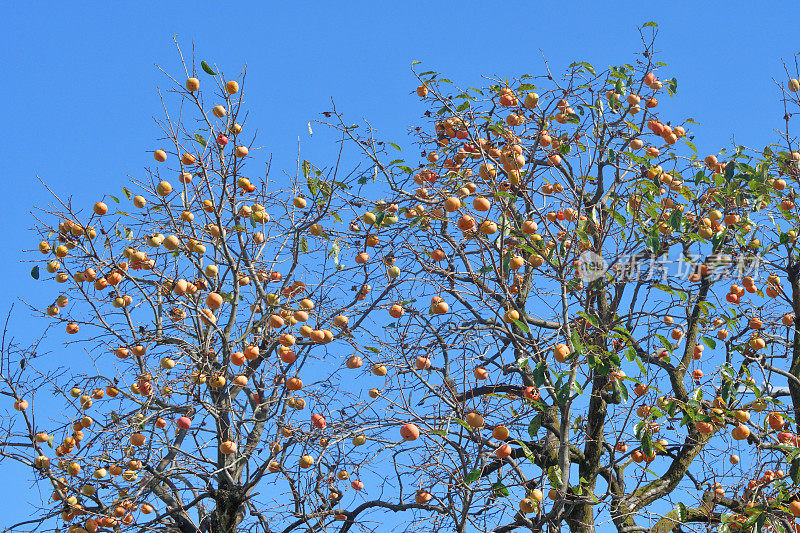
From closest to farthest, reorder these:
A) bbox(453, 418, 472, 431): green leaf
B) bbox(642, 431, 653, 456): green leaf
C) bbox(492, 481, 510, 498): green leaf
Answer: bbox(453, 418, 472, 431): green leaf < bbox(492, 481, 510, 498): green leaf < bbox(642, 431, 653, 456): green leaf

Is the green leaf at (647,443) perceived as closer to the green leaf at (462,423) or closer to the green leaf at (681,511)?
the green leaf at (681,511)

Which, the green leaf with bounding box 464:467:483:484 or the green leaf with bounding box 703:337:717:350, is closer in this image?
the green leaf with bounding box 464:467:483:484

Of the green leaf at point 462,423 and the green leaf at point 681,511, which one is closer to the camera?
the green leaf at point 462,423

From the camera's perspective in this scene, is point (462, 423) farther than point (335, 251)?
No

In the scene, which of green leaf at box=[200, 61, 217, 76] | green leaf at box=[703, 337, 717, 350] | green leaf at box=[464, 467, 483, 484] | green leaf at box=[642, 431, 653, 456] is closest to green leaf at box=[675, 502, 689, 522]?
green leaf at box=[642, 431, 653, 456]

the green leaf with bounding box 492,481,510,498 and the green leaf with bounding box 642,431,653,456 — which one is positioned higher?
the green leaf with bounding box 642,431,653,456

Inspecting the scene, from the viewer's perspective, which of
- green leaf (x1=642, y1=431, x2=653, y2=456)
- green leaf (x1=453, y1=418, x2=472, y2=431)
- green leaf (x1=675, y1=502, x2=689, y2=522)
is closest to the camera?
green leaf (x1=453, y1=418, x2=472, y2=431)

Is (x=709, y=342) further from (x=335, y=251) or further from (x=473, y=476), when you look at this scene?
(x=335, y=251)

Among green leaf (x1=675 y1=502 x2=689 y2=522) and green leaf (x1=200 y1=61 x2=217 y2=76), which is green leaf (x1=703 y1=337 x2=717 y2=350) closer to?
green leaf (x1=675 y1=502 x2=689 y2=522)

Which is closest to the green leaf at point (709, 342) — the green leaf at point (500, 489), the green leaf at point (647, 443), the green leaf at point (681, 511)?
the green leaf at point (647, 443)

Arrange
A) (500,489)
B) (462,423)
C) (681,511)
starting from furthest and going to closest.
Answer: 1. (681,511)
2. (500,489)
3. (462,423)

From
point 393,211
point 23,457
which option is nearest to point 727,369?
point 393,211


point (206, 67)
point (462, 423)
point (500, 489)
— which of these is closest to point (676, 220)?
point (462, 423)

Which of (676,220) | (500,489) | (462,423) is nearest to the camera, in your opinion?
(462,423)
